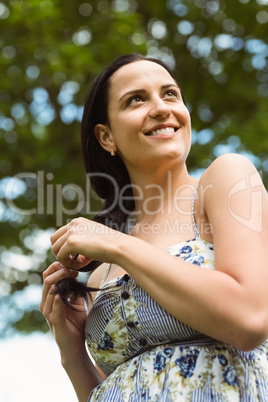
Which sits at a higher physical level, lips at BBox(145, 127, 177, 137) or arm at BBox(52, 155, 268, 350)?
lips at BBox(145, 127, 177, 137)

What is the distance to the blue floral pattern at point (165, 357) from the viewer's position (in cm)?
175

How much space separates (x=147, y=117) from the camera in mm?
2305

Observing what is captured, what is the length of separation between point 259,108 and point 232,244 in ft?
15.8

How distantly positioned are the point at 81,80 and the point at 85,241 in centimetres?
453

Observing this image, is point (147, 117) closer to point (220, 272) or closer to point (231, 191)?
point (231, 191)

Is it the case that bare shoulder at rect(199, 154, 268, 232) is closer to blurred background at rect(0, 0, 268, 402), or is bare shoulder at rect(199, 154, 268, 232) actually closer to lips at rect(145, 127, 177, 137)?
lips at rect(145, 127, 177, 137)

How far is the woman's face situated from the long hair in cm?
9

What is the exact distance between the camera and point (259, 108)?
20.6ft

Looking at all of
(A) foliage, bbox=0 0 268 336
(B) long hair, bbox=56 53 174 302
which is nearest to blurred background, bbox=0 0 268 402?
(A) foliage, bbox=0 0 268 336

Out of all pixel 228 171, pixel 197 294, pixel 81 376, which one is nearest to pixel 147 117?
pixel 228 171

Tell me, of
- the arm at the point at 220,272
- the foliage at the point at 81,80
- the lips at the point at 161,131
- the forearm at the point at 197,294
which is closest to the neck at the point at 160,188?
the lips at the point at 161,131

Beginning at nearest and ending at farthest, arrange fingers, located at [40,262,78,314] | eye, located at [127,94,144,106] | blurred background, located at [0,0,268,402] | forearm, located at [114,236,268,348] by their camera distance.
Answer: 1. forearm, located at [114,236,268,348]
2. fingers, located at [40,262,78,314]
3. eye, located at [127,94,144,106]
4. blurred background, located at [0,0,268,402]

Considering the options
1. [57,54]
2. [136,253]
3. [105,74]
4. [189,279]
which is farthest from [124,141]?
[57,54]

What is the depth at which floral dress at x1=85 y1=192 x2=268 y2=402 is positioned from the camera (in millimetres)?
1750
